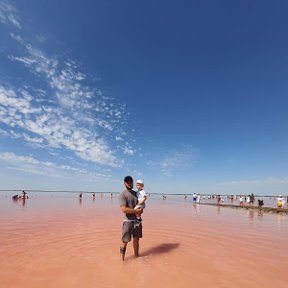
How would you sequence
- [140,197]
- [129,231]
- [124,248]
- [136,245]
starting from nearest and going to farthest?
[129,231] → [124,248] → [140,197] → [136,245]

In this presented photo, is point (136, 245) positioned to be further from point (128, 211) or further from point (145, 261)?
point (128, 211)

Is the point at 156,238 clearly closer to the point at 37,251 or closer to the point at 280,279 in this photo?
the point at 37,251

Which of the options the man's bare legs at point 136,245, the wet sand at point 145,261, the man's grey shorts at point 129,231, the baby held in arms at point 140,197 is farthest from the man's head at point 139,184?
the wet sand at point 145,261

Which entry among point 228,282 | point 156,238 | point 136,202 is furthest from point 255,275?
point 156,238

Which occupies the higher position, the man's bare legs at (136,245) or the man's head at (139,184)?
the man's head at (139,184)

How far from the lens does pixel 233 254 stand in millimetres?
8664

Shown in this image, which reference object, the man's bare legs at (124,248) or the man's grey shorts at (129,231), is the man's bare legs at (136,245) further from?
the man's grey shorts at (129,231)

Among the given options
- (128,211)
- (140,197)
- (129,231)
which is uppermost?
(140,197)

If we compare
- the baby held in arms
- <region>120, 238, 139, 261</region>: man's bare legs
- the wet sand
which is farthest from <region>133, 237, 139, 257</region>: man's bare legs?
the baby held in arms

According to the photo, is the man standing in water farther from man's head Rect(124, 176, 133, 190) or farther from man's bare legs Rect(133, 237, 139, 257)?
man's bare legs Rect(133, 237, 139, 257)

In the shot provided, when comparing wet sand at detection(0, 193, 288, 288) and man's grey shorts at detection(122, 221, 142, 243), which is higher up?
man's grey shorts at detection(122, 221, 142, 243)

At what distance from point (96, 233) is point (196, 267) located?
6.61 metres

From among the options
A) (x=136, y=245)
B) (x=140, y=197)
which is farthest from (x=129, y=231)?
(x=140, y=197)

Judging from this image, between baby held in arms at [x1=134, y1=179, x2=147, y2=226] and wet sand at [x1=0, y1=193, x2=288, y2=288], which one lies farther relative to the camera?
baby held in arms at [x1=134, y1=179, x2=147, y2=226]
